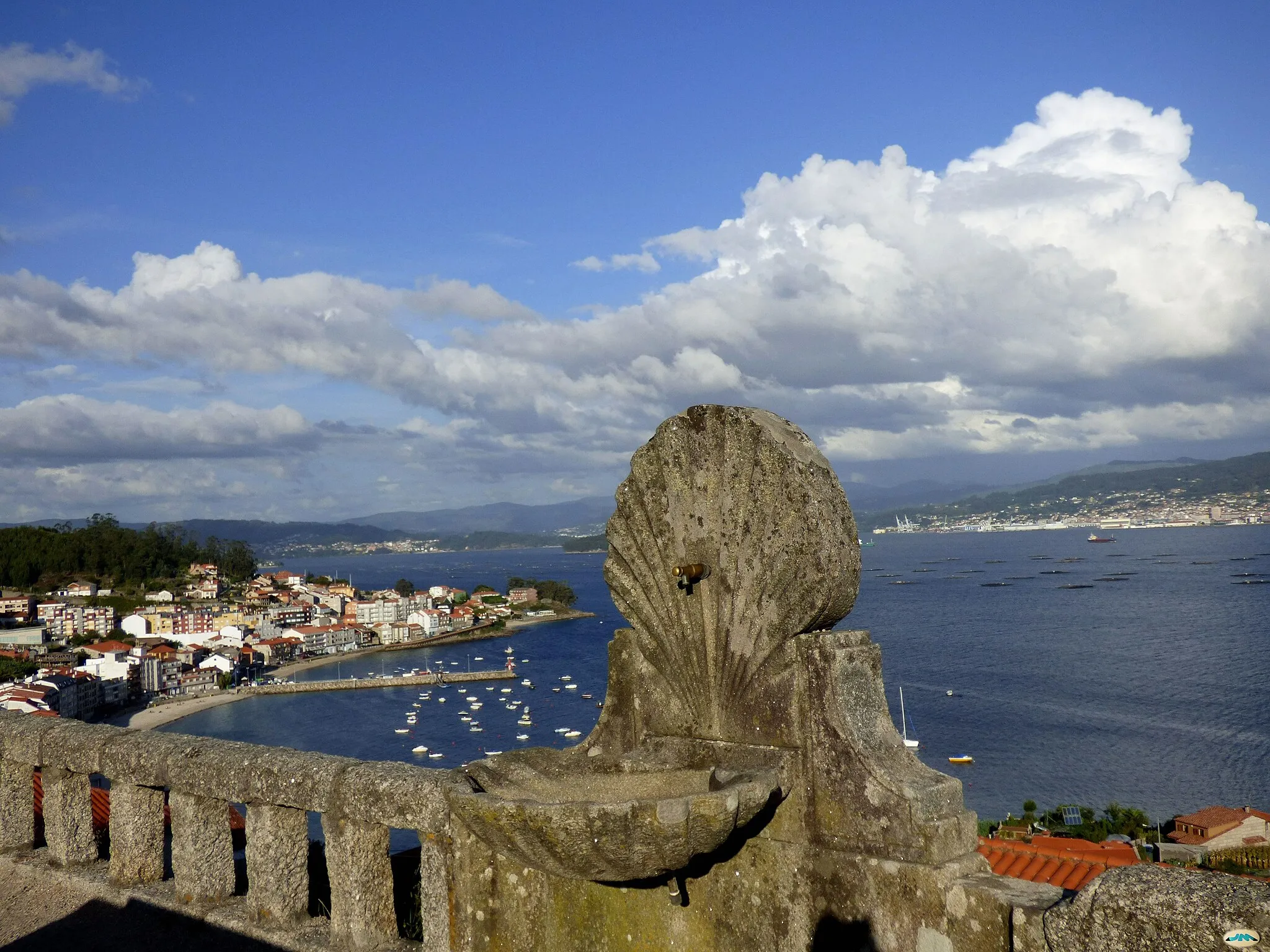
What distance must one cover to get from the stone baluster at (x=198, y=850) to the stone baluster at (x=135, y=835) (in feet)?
1.31

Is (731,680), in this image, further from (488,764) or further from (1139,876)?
(1139,876)

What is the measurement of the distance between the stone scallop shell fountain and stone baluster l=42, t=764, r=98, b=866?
3800mm

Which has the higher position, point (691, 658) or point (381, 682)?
point (691, 658)

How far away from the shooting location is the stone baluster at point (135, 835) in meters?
5.70

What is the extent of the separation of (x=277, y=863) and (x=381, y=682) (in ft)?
276

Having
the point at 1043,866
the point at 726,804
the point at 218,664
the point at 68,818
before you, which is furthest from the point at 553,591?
the point at 726,804

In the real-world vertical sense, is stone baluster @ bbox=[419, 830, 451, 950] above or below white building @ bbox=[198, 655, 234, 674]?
above

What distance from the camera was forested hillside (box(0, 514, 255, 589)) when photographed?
4567 inches

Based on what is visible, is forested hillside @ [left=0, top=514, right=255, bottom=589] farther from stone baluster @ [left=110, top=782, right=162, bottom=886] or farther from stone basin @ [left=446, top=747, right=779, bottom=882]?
stone basin @ [left=446, top=747, right=779, bottom=882]

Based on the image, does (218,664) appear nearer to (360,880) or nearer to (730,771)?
(360,880)

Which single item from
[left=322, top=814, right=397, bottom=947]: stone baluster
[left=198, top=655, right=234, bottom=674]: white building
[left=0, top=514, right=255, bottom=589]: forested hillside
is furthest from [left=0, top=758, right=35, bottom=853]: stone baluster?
[left=0, top=514, right=255, bottom=589]: forested hillside

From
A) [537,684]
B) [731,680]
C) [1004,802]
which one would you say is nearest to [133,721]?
[537,684]

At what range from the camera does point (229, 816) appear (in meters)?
5.53

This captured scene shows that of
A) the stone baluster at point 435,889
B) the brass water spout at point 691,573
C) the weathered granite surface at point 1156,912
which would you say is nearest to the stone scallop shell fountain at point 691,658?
the brass water spout at point 691,573
